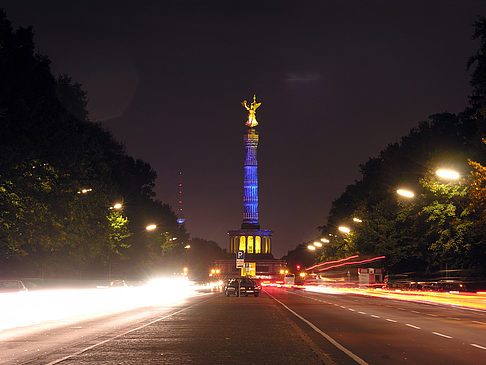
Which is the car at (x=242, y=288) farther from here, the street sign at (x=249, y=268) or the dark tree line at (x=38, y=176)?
the street sign at (x=249, y=268)

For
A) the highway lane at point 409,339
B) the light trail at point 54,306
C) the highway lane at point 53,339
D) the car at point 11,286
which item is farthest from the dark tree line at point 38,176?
the highway lane at point 409,339

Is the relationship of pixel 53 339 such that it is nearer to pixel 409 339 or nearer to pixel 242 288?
pixel 409 339

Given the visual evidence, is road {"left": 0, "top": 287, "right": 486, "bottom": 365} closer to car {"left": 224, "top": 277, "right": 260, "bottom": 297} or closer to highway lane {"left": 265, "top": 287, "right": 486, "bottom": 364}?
highway lane {"left": 265, "top": 287, "right": 486, "bottom": 364}

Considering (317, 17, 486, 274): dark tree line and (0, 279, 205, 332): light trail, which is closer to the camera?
(0, 279, 205, 332): light trail

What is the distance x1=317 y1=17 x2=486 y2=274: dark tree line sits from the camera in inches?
1982

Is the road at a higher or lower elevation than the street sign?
lower

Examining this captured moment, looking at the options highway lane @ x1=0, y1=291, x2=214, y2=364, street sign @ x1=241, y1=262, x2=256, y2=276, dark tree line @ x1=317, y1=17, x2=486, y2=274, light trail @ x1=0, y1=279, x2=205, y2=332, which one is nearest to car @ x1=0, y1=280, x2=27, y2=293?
light trail @ x1=0, y1=279, x2=205, y2=332

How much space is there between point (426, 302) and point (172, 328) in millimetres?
28216

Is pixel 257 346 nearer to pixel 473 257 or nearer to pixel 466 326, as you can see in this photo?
pixel 466 326

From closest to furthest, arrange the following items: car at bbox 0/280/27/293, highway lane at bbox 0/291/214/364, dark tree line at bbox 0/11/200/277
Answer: highway lane at bbox 0/291/214/364 → car at bbox 0/280/27/293 → dark tree line at bbox 0/11/200/277

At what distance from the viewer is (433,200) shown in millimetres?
59656

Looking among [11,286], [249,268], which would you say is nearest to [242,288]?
[11,286]

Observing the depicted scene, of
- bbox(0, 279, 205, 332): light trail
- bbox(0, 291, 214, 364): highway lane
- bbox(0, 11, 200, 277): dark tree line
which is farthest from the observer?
bbox(0, 11, 200, 277): dark tree line

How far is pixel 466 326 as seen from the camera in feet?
77.5
